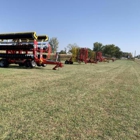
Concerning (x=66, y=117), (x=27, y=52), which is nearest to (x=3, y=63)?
(x=27, y=52)

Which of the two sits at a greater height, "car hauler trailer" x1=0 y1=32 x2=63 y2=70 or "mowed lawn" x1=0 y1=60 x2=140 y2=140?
"car hauler trailer" x1=0 y1=32 x2=63 y2=70

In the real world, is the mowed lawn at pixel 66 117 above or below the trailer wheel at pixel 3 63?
below

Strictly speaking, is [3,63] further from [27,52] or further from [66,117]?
[66,117]

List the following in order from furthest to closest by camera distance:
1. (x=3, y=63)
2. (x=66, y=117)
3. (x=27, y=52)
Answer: (x=27, y=52)
(x=3, y=63)
(x=66, y=117)

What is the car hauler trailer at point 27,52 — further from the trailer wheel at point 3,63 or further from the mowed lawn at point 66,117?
the mowed lawn at point 66,117

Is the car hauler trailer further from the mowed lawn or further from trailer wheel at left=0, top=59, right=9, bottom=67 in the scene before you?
the mowed lawn

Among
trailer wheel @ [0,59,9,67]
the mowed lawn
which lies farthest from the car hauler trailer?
the mowed lawn

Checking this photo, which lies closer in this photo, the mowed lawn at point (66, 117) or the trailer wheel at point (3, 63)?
the mowed lawn at point (66, 117)

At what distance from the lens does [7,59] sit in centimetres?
1380

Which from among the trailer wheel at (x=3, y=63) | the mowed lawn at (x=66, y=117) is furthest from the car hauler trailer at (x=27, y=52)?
the mowed lawn at (x=66, y=117)

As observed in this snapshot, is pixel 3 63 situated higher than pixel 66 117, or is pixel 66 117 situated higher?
pixel 3 63

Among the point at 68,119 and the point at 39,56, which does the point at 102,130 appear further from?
the point at 39,56

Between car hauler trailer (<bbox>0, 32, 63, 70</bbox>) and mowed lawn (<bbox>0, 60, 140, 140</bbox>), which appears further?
car hauler trailer (<bbox>0, 32, 63, 70</bbox>)

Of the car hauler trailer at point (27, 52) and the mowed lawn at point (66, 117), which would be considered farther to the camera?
the car hauler trailer at point (27, 52)
